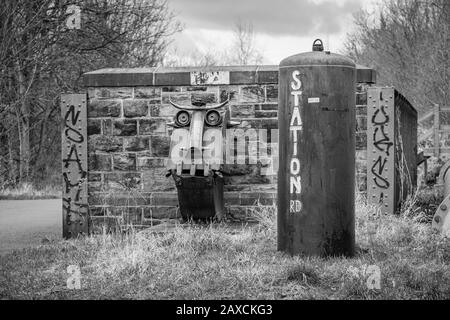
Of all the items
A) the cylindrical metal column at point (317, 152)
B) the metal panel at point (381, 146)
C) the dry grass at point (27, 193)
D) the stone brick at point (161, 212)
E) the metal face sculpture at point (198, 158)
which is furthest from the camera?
the dry grass at point (27, 193)

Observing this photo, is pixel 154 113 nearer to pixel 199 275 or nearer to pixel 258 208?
Result: pixel 258 208

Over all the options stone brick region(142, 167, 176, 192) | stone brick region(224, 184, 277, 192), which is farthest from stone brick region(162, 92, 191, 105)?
stone brick region(224, 184, 277, 192)

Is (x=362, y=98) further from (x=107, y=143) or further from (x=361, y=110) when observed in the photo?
(x=107, y=143)

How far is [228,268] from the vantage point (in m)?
5.54

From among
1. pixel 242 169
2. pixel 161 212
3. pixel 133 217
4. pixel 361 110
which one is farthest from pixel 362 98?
pixel 133 217

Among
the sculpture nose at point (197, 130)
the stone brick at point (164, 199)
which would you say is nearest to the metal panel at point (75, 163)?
the stone brick at point (164, 199)

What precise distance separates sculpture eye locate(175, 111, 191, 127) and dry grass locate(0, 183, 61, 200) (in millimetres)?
7914

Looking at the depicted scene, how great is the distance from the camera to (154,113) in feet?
29.3

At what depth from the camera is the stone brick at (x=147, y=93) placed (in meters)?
8.91

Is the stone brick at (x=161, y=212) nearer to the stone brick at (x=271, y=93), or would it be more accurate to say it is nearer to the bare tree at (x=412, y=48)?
the stone brick at (x=271, y=93)

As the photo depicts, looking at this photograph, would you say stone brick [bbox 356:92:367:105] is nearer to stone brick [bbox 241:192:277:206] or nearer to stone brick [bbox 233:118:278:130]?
stone brick [bbox 233:118:278:130]

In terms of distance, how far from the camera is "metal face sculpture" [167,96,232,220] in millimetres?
7988

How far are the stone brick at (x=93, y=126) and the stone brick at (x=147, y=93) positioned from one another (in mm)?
651

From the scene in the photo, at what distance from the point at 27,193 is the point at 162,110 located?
7.94 m
